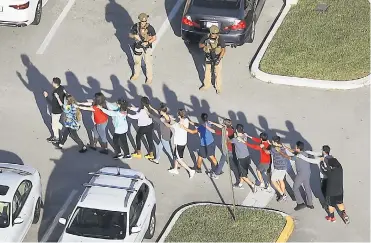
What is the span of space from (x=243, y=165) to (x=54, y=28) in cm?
747

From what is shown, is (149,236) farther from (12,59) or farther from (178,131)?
(12,59)

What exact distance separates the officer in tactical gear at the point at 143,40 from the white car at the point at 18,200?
433cm

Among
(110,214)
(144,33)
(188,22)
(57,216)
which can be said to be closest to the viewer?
(110,214)

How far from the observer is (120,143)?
53.5 feet

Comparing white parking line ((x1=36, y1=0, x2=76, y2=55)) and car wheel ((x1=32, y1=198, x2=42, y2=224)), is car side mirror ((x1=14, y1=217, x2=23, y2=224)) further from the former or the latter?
white parking line ((x1=36, y1=0, x2=76, y2=55))

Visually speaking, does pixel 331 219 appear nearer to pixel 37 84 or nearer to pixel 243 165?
pixel 243 165

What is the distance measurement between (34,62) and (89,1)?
9.65ft

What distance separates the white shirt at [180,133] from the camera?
1540 centimetres

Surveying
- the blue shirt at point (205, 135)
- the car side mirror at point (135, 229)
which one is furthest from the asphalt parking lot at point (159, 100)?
the car side mirror at point (135, 229)

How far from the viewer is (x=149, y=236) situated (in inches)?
574

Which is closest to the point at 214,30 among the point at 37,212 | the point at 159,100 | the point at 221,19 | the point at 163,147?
the point at 221,19

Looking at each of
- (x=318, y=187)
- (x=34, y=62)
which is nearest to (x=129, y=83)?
(x=34, y=62)

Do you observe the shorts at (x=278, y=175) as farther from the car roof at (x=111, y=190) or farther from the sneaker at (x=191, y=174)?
the car roof at (x=111, y=190)

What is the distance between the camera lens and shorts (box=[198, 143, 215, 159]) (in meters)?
15.8
